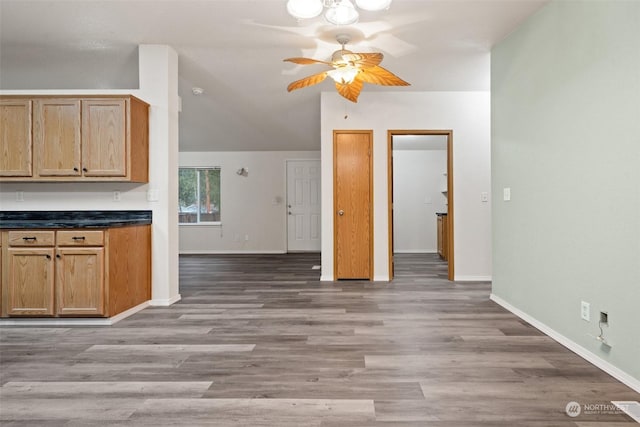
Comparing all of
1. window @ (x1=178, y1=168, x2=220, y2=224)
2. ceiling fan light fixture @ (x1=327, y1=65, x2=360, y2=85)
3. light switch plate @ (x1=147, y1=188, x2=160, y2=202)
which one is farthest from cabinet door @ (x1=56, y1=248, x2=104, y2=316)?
window @ (x1=178, y1=168, x2=220, y2=224)

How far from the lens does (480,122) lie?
484 cm

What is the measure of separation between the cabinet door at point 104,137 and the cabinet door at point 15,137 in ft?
1.68

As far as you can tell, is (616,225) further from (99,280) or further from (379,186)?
(99,280)

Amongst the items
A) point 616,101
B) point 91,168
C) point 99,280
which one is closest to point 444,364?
point 616,101

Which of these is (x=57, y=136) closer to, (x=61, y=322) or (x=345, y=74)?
(x=61, y=322)

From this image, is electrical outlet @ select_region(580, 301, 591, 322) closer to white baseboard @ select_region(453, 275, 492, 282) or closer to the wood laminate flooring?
the wood laminate flooring

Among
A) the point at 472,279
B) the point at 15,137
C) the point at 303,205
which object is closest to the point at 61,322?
the point at 15,137

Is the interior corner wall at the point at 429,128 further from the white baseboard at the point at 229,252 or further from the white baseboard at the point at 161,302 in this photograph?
the white baseboard at the point at 229,252

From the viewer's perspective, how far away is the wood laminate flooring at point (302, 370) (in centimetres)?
169

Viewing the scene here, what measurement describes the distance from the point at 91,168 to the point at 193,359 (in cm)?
217

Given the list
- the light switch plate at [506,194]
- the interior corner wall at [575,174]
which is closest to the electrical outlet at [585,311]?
the interior corner wall at [575,174]

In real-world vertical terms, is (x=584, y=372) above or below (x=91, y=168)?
below

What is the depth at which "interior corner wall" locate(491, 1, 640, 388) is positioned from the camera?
6.54 feet

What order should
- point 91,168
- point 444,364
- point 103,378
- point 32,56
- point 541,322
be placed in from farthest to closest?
point 32,56 < point 91,168 < point 541,322 < point 444,364 < point 103,378
